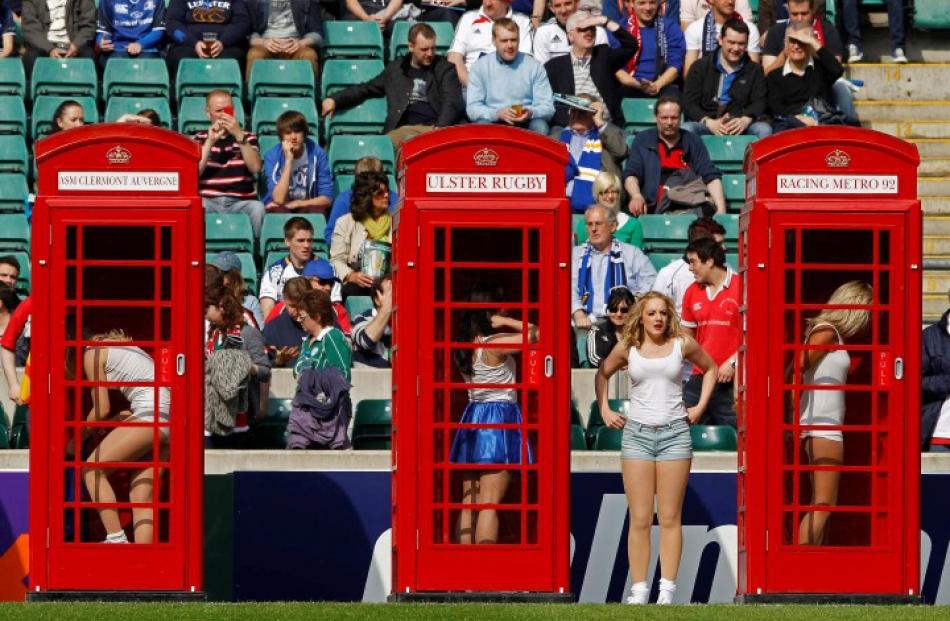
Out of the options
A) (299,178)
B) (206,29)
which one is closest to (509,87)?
(299,178)

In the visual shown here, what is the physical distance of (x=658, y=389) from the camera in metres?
12.2

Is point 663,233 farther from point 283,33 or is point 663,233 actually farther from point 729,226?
point 283,33

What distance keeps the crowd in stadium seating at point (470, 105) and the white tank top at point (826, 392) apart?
2.55 metres

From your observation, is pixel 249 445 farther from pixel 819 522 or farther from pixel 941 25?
pixel 941 25

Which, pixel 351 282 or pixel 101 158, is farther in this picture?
pixel 351 282

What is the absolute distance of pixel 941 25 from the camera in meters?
21.4

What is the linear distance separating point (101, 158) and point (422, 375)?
7.29 feet

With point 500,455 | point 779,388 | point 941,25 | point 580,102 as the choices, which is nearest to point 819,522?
point 779,388

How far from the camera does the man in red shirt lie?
14.3 meters

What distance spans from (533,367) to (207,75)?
335 inches

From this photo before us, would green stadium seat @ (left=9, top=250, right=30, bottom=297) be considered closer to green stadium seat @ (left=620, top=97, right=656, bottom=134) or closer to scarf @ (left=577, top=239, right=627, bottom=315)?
scarf @ (left=577, top=239, right=627, bottom=315)

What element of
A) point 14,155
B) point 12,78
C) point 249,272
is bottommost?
point 249,272

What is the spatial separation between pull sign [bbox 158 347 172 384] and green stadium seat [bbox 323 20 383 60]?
890 cm

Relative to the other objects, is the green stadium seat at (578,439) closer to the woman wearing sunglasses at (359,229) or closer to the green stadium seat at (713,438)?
the green stadium seat at (713,438)
